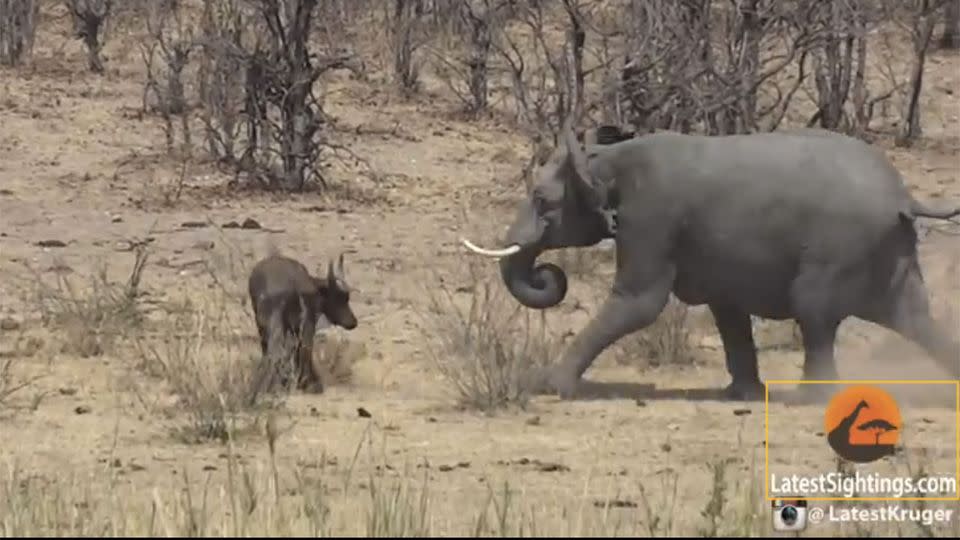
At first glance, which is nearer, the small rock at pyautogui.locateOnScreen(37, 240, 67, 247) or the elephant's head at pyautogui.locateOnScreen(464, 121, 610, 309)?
the elephant's head at pyautogui.locateOnScreen(464, 121, 610, 309)

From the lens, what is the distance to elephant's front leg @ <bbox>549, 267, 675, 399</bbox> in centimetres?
856

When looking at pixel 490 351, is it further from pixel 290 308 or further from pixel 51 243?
pixel 51 243

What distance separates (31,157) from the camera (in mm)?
16328

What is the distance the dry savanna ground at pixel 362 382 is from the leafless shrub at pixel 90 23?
3911mm

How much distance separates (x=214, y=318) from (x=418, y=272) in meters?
2.07

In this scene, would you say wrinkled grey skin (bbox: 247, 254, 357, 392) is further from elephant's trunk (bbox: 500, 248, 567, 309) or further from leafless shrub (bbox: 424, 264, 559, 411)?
elephant's trunk (bbox: 500, 248, 567, 309)

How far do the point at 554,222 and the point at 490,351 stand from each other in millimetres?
633

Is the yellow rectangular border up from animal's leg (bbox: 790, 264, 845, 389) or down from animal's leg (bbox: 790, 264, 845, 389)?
down

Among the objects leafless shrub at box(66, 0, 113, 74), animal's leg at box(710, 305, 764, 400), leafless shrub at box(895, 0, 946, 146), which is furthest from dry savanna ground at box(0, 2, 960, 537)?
leafless shrub at box(66, 0, 113, 74)

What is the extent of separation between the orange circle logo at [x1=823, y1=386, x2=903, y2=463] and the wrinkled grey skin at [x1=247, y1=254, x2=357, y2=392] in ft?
7.74

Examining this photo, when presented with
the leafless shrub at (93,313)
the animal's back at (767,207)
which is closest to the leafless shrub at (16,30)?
the leafless shrub at (93,313)

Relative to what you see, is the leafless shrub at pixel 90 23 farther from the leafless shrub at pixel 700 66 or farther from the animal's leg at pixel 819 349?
the animal's leg at pixel 819 349

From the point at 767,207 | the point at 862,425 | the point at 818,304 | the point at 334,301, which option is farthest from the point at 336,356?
the point at 862,425

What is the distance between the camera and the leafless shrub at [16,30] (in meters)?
20.9
